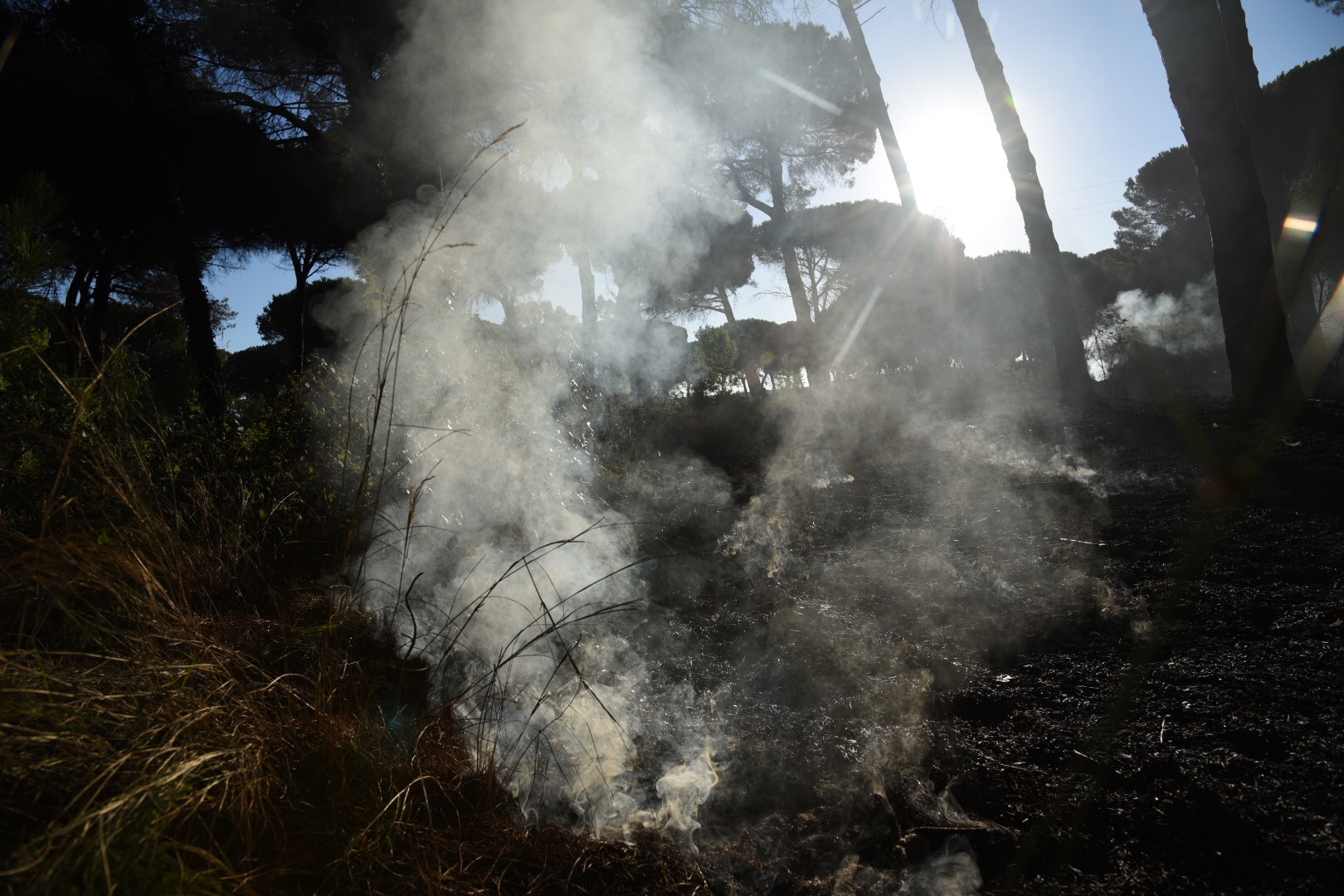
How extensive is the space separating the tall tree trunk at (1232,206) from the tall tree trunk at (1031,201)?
171cm

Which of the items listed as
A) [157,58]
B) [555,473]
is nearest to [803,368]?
[555,473]

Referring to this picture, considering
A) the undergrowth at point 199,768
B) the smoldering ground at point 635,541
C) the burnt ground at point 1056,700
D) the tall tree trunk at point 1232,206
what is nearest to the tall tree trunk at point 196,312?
the smoldering ground at point 635,541

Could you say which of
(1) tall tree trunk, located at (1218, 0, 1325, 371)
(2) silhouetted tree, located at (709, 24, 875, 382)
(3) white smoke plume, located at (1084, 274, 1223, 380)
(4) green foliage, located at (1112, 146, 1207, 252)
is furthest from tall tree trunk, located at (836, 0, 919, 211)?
(4) green foliage, located at (1112, 146, 1207, 252)

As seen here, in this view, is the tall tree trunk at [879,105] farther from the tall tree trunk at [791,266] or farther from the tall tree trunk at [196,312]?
the tall tree trunk at [196,312]

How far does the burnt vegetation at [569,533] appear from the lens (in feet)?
4.09

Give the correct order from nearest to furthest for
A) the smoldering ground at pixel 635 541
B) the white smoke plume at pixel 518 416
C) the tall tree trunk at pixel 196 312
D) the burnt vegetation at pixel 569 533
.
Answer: the burnt vegetation at pixel 569 533
the smoldering ground at pixel 635 541
the white smoke plume at pixel 518 416
the tall tree trunk at pixel 196 312

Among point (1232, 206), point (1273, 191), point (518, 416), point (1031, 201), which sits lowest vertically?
point (518, 416)

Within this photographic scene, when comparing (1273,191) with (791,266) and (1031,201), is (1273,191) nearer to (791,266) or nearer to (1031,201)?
(1031,201)

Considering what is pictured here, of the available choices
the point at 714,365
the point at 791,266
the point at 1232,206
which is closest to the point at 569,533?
the point at 1232,206

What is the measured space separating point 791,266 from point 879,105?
177 inches

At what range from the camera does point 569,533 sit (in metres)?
3.59

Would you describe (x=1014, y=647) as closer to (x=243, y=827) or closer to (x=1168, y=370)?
(x=243, y=827)

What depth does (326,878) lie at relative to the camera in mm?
1136

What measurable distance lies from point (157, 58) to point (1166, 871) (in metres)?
9.26
